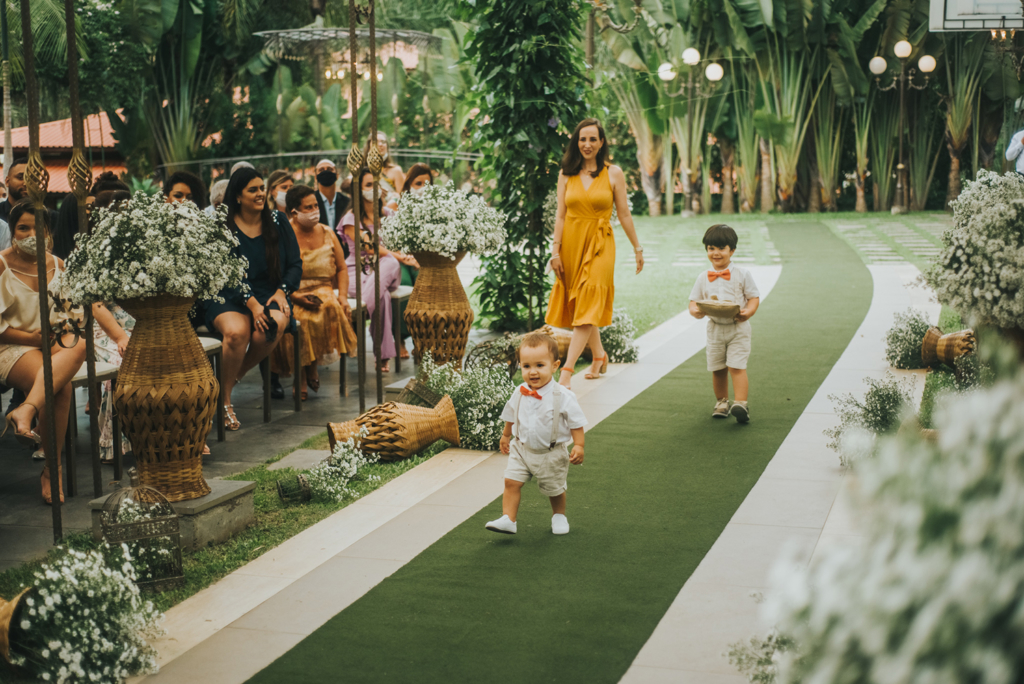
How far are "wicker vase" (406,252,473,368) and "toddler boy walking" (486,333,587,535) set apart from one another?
9.42 ft

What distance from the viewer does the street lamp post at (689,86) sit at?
22875mm

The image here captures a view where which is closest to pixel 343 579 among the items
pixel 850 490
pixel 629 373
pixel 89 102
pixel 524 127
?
pixel 850 490

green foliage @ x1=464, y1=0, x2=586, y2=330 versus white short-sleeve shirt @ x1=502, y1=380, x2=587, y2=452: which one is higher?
green foliage @ x1=464, y1=0, x2=586, y2=330

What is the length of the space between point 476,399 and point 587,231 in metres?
1.98

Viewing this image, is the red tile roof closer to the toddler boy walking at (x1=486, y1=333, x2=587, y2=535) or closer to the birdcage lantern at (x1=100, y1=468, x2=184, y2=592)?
the birdcage lantern at (x1=100, y1=468, x2=184, y2=592)

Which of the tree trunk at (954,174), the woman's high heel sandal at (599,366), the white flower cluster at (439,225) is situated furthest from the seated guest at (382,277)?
the tree trunk at (954,174)

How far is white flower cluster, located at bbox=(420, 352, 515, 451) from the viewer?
250 inches

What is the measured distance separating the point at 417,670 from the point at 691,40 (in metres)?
23.7

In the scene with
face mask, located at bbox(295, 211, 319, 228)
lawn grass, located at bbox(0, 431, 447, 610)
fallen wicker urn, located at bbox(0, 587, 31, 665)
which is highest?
face mask, located at bbox(295, 211, 319, 228)

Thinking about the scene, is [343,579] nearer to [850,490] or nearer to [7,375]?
[7,375]

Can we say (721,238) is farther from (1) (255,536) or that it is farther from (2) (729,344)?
(1) (255,536)

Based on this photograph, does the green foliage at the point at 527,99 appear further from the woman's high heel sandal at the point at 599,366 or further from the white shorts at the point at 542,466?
the white shorts at the point at 542,466

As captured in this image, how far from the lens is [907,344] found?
330 inches

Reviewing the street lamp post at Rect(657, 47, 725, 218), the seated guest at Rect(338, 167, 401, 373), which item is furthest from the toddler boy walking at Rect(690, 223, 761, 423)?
the street lamp post at Rect(657, 47, 725, 218)
